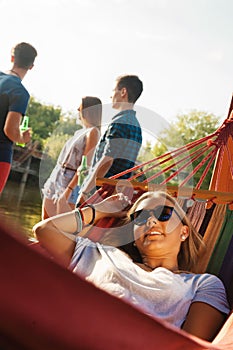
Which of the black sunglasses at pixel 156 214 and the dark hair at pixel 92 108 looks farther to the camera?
the dark hair at pixel 92 108

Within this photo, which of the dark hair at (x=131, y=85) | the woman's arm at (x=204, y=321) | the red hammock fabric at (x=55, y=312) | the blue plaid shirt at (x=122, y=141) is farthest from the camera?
the dark hair at (x=131, y=85)

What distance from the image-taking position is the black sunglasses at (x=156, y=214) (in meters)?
1.51

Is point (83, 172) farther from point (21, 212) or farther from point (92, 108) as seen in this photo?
point (21, 212)

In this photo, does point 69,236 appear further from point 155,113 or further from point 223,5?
point 223,5

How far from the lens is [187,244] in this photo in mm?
1543

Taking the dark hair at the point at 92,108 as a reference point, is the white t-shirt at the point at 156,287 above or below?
below

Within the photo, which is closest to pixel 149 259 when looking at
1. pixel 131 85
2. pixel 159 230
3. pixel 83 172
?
pixel 159 230

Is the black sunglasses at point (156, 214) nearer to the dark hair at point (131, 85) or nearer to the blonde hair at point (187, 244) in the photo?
the blonde hair at point (187, 244)

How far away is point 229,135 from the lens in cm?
200

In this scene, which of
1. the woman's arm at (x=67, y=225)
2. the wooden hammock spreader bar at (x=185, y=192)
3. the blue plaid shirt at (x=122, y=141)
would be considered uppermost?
the blue plaid shirt at (x=122, y=141)

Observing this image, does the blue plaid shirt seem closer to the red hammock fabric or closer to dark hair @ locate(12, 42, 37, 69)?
dark hair @ locate(12, 42, 37, 69)

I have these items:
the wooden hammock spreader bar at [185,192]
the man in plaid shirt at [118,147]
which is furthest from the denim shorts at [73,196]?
the wooden hammock spreader bar at [185,192]

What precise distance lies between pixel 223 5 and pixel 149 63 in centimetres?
785

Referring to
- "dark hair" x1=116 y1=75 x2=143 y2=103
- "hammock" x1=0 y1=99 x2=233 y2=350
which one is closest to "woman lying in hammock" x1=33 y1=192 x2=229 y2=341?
"hammock" x1=0 y1=99 x2=233 y2=350
